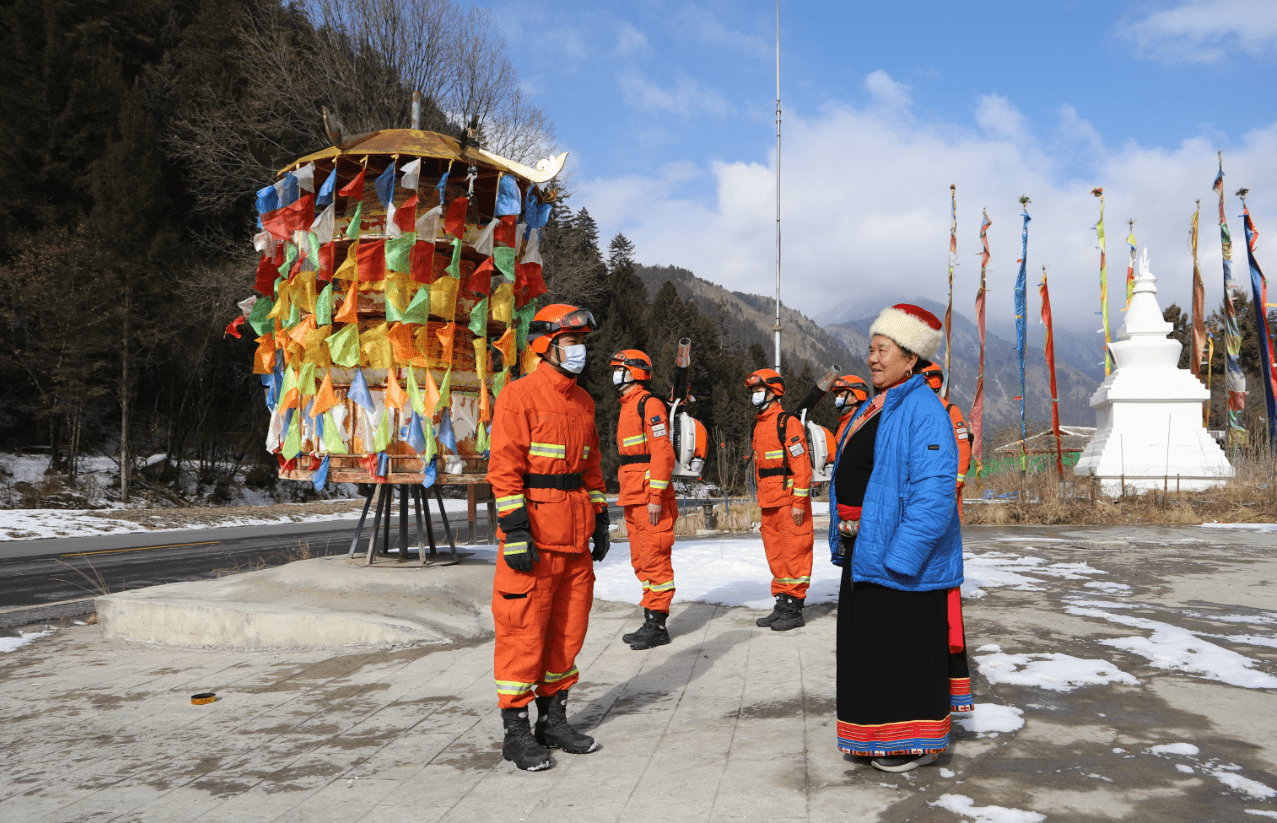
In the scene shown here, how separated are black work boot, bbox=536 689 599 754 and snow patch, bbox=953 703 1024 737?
1849mm

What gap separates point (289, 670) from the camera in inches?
218

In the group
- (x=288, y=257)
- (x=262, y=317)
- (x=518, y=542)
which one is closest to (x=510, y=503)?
(x=518, y=542)

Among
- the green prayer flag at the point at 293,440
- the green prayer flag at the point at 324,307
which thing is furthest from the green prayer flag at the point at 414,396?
the green prayer flag at the point at 293,440

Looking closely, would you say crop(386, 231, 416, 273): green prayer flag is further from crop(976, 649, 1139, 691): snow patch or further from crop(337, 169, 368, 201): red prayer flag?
crop(976, 649, 1139, 691): snow patch

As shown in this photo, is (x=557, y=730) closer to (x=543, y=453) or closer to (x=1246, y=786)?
(x=543, y=453)

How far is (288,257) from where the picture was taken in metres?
7.66

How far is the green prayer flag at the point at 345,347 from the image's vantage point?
284 inches

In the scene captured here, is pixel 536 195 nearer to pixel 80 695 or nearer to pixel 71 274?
pixel 80 695

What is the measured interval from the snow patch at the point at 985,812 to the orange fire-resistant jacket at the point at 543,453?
1904 mm

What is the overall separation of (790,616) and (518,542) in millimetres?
3535

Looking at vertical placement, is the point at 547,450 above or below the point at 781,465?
above

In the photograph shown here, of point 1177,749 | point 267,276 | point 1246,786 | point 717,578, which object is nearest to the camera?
point 1246,786

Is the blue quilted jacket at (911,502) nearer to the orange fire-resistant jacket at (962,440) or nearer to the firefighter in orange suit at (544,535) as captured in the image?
the firefighter in orange suit at (544,535)

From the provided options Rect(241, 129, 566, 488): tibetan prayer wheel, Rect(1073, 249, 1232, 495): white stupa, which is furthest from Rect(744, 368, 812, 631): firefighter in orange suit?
Rect(1073, 249, 1232, 495): white stupa
